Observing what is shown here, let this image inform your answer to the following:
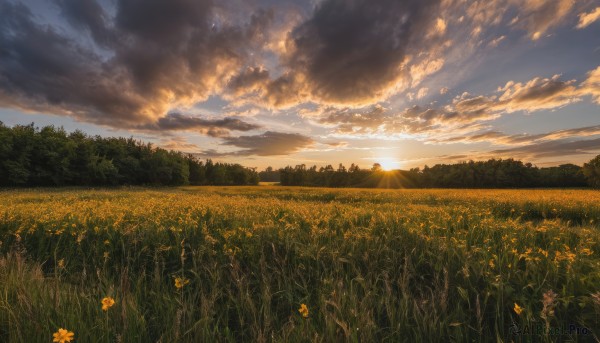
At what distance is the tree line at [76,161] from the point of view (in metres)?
44.6

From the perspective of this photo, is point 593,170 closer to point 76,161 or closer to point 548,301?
point 548,301

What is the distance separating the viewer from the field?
2.57 metres

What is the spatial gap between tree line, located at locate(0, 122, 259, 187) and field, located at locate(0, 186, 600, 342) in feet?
180

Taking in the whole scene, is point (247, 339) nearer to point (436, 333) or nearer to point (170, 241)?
point (436, 333)

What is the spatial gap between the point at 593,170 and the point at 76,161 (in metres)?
116

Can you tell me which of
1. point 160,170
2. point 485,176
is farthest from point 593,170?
point 160,170

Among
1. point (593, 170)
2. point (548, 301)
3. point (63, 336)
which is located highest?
point (593, 170)

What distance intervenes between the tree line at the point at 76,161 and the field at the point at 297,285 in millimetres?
54752

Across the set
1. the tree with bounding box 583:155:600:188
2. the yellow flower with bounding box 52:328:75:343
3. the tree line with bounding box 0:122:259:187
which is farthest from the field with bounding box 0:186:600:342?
the tree with bounding box 583:155:600:188

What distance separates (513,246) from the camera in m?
4.58

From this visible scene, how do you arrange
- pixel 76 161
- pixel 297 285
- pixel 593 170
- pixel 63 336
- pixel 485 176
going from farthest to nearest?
1. pixel 485 176
2. pixel 593 170
3. pixel 76 161
4. pixel 297 285
5. pixel 63 336

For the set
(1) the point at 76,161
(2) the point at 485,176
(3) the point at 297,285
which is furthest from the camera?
(2) the point at 485,176

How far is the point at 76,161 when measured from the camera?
5228 centimetres

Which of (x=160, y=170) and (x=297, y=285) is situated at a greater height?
(x=160, y=170)
